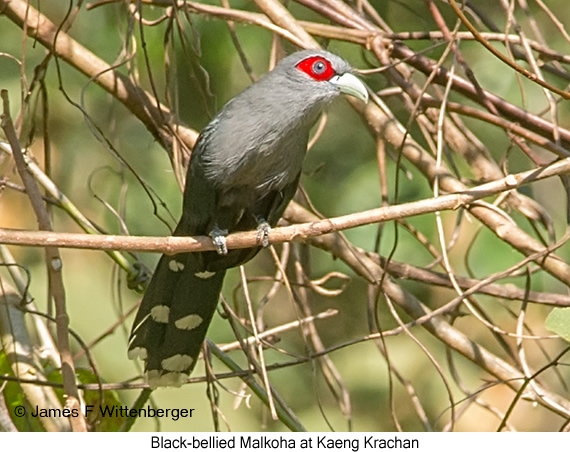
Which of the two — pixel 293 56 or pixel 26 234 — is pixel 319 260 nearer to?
pixel 293 56

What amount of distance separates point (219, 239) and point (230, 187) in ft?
1.00

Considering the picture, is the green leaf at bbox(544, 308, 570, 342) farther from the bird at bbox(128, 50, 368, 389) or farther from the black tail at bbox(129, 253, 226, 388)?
the black tail at bbox(129, 253, 226, 388)

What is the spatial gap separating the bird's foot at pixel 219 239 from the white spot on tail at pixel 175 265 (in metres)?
0.21

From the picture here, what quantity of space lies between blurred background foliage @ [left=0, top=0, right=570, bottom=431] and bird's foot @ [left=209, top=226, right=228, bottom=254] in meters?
0.60

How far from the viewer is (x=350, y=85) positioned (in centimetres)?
336

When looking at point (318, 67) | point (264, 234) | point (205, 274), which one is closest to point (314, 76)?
point (318, 67)

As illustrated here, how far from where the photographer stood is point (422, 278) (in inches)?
151

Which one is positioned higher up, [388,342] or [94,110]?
[94,110]

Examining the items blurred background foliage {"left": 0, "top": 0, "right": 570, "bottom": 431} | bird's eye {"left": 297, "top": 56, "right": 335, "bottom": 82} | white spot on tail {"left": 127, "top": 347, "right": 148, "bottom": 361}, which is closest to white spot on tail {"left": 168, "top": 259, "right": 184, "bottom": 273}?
white spot on tail {"left": 127, "top": 347, "right": 148, "bottom": 361}

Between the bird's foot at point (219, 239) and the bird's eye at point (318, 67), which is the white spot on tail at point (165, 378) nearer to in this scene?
the bird's foot at point (219, 239)

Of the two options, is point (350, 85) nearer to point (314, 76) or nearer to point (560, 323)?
point (314, 76)

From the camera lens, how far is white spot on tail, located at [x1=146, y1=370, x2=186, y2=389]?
347 centimetres

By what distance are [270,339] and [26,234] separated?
180 cm
